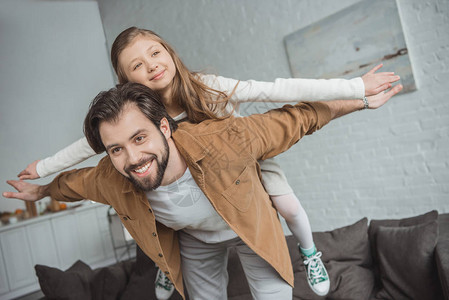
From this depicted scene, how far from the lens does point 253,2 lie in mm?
3947

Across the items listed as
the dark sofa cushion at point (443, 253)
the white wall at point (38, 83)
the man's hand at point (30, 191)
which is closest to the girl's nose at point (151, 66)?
the man's hand at point (30, 191)

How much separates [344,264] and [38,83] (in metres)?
4.87

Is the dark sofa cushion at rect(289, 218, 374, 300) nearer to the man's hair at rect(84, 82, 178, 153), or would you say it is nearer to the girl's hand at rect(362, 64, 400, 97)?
the girl's hand at rect(362, 64, 400, 97)

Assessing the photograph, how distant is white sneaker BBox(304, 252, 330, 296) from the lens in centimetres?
175

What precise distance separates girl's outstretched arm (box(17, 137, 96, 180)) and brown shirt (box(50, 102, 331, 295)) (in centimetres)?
16

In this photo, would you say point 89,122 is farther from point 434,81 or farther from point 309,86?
point 434,81

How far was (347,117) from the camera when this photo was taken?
3.53 m

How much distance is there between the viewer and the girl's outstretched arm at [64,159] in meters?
1.59

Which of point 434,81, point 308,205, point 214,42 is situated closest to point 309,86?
point 434,81

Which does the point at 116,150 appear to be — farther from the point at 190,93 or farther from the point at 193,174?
the point at 190,93

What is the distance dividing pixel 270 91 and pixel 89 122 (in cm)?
65

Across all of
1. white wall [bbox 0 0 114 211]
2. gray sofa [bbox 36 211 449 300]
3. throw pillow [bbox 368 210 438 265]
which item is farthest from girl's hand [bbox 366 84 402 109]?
white wall [bbox 0 0 114 211]

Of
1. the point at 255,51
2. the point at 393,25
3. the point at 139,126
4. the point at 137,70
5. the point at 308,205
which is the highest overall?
the point at 255,51

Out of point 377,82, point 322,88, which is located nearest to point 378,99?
point 377,82
